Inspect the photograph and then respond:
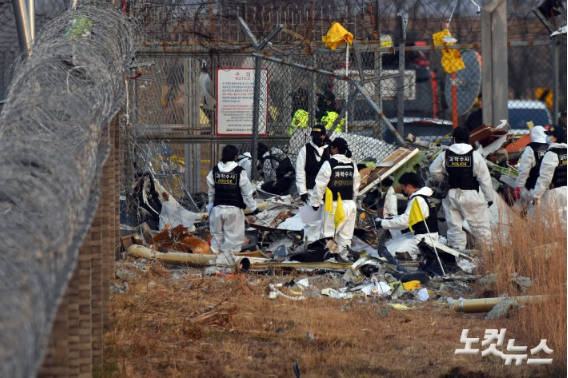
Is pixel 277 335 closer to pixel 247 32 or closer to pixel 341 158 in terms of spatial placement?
pixel 341 158

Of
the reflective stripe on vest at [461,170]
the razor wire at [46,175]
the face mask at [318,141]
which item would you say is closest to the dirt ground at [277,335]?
the razor wire at [46,175]

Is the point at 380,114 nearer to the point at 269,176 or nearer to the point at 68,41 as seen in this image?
the point at 269,176

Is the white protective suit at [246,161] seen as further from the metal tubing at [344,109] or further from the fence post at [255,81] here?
the metal tubing at [344,109]

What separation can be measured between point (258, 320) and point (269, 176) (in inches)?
253

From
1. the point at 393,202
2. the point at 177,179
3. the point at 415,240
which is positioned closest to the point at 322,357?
the point at 415,240

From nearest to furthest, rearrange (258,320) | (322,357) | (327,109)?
(322,357), (258,320), (327,109)

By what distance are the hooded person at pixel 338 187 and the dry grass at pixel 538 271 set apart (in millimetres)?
2482

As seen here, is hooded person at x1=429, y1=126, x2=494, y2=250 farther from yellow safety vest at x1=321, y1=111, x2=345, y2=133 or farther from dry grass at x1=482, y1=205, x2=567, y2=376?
dry grass at x1=482, y1=205, x2=567, y2=376

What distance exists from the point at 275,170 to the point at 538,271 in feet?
23.4

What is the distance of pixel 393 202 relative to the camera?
40.0 feet

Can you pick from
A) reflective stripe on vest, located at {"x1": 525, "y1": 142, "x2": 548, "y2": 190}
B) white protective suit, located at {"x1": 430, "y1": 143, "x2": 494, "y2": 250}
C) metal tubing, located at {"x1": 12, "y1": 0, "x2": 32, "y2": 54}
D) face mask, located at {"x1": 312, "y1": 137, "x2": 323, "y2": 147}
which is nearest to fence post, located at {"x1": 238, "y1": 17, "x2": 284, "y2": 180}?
face mask, located at {"x1": 312, "y1": 137, "x2": 323, "y2": 147}

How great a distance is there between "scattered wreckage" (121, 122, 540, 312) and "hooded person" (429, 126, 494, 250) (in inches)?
8.5

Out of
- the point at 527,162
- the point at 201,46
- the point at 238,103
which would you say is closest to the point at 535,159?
the point at 527,162

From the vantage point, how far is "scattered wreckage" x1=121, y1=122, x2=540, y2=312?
32.5ft
